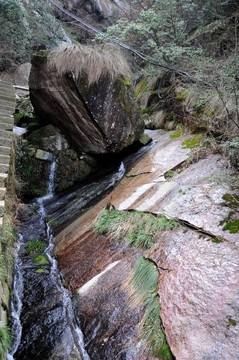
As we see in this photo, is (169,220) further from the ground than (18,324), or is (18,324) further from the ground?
(169,220)

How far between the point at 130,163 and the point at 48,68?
316 centimetres

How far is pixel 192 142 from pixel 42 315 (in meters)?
4.46

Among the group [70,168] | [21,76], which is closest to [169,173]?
[70,168]

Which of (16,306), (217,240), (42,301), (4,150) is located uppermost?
(4,150)

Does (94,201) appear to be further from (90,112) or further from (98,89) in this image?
(98,89)

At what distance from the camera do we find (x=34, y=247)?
4.20 m

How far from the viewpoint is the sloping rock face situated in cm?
533

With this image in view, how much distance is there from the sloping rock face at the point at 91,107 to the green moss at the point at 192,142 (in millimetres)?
1400

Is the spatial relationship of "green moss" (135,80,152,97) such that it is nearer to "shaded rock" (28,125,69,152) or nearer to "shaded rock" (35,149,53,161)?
"shaded rock" (28,125,69,152)

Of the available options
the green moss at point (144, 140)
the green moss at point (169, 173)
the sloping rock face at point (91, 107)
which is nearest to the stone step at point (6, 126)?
the sloping rock face at point (91, 107)

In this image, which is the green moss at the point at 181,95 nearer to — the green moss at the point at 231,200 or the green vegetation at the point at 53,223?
the green moss at the point at 231,200

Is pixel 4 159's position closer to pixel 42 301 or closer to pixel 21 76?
pixel 42 301

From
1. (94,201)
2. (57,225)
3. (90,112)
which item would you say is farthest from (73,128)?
(57,225)

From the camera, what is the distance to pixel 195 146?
5000 mm
